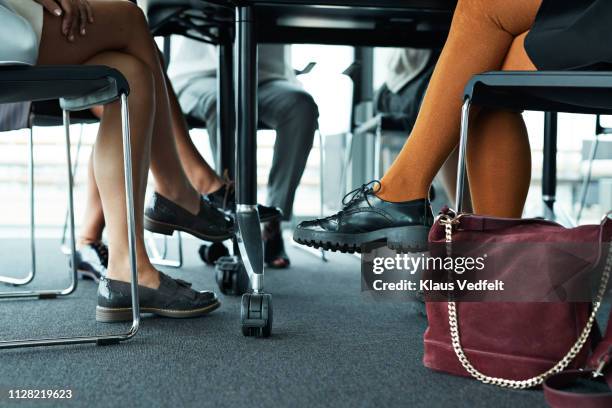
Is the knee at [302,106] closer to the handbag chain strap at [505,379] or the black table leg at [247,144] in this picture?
the black table leg at [247,144]

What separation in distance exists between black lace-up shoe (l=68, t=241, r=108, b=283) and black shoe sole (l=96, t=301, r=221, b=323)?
553 mm

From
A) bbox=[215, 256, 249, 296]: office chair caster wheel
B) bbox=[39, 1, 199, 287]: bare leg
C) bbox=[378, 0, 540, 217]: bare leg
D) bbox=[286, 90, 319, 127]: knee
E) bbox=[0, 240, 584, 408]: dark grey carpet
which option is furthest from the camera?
bbox=[286, 90, 319, 127]: knee

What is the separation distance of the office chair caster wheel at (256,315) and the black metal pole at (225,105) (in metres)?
0.99

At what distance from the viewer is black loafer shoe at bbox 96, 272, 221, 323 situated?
1354 millimetres

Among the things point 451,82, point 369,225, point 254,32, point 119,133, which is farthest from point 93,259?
point 451,82

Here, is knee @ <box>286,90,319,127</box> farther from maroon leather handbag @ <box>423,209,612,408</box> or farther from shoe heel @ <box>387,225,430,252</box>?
maroon leather handbag @ <box>423,209,612,408</box>

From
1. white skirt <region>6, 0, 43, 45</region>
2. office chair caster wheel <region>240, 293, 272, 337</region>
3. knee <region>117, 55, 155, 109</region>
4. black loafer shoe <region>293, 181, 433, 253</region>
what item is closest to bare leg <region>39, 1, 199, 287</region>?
knee <region>117, 55, 155, 109</region>

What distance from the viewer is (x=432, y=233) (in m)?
1.00

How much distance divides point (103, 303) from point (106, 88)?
46 cm

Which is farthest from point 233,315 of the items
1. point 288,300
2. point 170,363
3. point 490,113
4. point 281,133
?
point 281,133

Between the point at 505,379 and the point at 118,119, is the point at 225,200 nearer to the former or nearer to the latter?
the point at 118,119

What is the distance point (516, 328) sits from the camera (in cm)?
A: 91

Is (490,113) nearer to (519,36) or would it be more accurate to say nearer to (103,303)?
(519,36)

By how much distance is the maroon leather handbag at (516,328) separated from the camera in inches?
35.1
